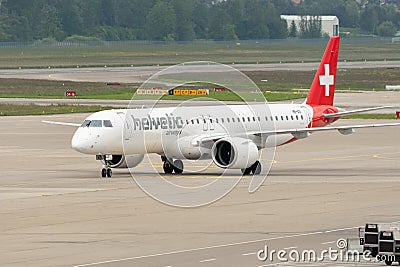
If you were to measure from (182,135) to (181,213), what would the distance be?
42.9ft

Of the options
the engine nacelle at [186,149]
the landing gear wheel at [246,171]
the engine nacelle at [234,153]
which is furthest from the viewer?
the landing gear wheel at [246,171]

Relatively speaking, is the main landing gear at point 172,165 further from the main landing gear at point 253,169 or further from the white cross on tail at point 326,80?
the white cross on tail at point 326,80

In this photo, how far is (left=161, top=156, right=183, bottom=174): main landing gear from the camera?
5744cm

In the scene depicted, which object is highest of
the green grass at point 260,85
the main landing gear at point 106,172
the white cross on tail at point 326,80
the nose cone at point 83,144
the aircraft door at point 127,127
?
the white cross on tail at point 326,80

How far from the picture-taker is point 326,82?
64688 millimetres

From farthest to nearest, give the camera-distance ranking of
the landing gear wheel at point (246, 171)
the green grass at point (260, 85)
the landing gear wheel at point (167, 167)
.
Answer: the green grass at point (260, 85) < the landing gear wheel at point (167, 167) < the landing gear wheel at point (246, 171)

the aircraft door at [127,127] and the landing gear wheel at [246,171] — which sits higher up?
the aircraft door at [127,127]

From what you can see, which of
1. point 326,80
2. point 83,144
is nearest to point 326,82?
point 326,80

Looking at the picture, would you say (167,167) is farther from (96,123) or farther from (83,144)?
(83,144)

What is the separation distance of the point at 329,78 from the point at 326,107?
2.06 m

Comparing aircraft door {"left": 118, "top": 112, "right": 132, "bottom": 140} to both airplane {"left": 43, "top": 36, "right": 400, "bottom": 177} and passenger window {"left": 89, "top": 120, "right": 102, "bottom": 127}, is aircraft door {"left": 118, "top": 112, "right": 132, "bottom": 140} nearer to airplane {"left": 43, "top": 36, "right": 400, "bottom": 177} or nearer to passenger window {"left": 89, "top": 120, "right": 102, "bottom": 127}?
airplane {"left": 43, "top": 36, "right": 400, "bottom": 177}

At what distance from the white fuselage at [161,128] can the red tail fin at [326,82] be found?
224 inches

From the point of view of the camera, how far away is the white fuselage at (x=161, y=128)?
53.9 metres

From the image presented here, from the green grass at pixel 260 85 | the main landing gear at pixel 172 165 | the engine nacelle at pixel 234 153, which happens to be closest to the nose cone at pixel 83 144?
the main landing gear at pixel 172 165
